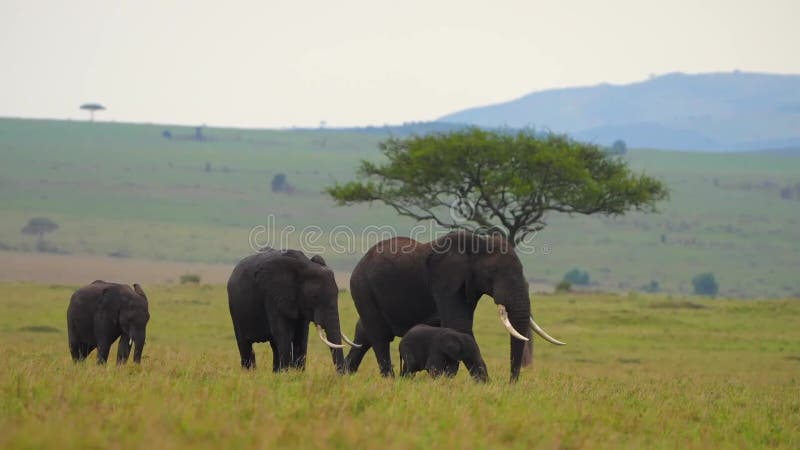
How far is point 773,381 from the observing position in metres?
26.4

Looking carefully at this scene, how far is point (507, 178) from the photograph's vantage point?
35.7 metres

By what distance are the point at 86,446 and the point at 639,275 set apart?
9587cm

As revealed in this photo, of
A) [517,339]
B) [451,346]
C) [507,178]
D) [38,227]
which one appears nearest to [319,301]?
[451,346]

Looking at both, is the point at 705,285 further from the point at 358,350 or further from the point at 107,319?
the point at 107,319

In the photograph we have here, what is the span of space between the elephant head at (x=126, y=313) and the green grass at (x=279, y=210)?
58.1 m

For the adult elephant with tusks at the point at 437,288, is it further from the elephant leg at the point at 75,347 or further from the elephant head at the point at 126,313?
the elephant leg at the point at 75,347

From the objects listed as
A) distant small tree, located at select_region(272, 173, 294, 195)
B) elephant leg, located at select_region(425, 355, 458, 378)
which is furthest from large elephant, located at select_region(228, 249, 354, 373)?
distant small tree, located at select_region(272, 173, 294, 195)

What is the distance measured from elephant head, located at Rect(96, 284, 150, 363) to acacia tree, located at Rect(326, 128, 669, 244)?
16.6 metres

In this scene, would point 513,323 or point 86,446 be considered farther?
point 513,323

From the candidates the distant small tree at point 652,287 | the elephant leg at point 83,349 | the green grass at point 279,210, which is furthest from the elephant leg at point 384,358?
the distant small tree at point 652,287

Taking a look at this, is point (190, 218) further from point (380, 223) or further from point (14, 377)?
point (14, 377)

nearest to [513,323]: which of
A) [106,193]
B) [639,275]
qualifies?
[639,275]

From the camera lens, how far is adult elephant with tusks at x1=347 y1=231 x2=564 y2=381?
662 inches

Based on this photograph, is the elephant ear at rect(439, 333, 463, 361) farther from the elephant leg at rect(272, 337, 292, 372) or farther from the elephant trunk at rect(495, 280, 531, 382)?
the elephant leg at rect(272, 337, 292, 372)
